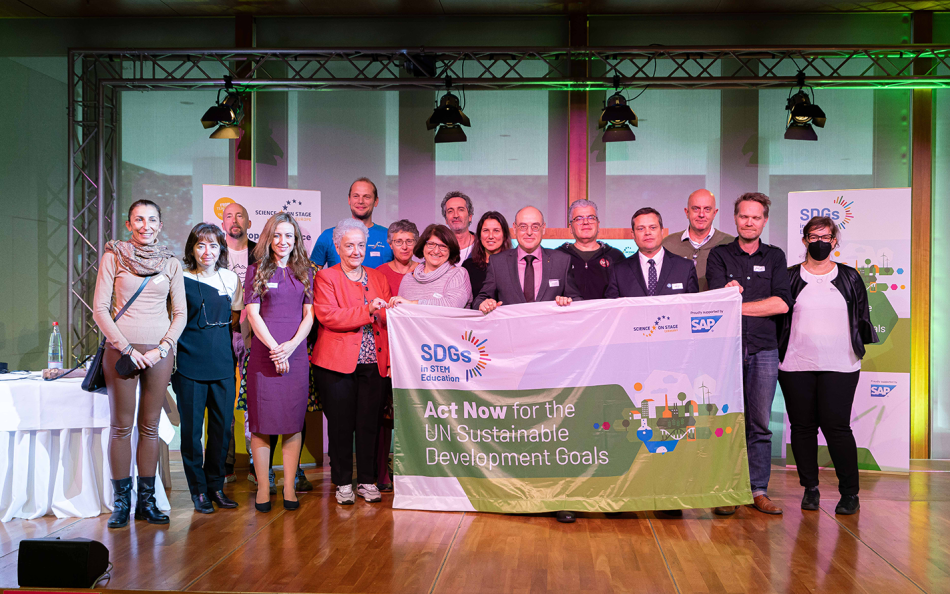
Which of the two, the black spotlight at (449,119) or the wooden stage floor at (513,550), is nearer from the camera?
the wooden stage floor at (513,550)

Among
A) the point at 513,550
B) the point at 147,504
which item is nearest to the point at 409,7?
the point at 147,504

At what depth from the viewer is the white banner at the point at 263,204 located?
17.6 ft

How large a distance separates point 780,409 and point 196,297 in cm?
532

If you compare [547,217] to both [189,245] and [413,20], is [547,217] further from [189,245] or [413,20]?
[189,245]

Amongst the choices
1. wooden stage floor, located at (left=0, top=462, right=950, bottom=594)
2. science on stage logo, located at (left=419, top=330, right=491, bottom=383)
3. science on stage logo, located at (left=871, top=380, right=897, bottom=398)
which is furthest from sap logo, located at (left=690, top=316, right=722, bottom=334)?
science on stage logo, located at (left=871, top=380, right=897, bottom=398)

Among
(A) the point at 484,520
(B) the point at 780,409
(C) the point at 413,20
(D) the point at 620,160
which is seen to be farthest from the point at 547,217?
(A) the point at 484,520

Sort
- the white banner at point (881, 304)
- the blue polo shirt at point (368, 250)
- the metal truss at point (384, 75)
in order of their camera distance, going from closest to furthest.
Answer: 1. the blue polo shirt at point (368, 250)
2. the white banner at point (881, 304)
3. the metal truss at point (384, 75)

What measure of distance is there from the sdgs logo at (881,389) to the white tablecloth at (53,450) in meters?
5.36

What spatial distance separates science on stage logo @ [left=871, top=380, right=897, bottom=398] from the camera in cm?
508

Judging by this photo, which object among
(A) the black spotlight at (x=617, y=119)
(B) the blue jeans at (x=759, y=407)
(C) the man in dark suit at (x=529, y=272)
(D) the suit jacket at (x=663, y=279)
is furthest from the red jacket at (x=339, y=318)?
(A) the black spotlight at (x=617, y=119)

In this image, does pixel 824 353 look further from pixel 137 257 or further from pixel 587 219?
pixel 137 257

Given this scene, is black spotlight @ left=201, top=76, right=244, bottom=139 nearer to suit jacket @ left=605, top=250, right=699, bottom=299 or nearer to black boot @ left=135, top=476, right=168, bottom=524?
black boot @ left=135, top=476, right=168, bottom=524

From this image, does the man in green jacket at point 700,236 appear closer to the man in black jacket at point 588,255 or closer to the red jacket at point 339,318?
the man in black jacket at point 588,255

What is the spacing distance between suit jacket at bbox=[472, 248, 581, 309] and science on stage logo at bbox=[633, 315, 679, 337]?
18.6 inches
